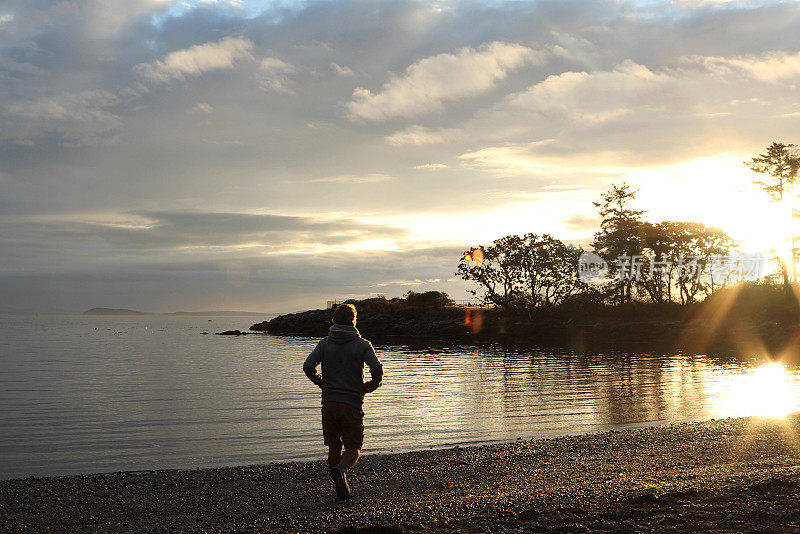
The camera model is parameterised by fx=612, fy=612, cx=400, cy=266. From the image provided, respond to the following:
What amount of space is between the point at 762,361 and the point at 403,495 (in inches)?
1697

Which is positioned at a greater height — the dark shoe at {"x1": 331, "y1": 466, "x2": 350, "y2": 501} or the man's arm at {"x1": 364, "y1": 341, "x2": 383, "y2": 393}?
the man's arm at {"x1": 364, "y1": 341, "x2": 383, "y2": 393}

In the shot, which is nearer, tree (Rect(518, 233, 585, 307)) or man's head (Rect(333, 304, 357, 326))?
man's head (Rect(333, 304, 357, 326))

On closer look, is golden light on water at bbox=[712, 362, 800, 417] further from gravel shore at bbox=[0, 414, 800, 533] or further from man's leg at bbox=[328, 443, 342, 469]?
man's leg at bbox=[328, 443, 342, 469]

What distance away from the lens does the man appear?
9.09 m

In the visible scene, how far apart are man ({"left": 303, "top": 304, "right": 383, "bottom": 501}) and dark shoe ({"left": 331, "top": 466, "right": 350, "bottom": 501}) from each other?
0.02 m

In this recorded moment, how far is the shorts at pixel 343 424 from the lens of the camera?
361 inches

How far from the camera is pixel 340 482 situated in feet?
30.8

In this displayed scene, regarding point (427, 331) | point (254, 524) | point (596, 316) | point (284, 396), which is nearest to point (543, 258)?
point (596, 316)

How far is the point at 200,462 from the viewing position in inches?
612

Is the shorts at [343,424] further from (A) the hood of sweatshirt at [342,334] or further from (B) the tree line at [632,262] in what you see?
(B) the tree line at [632,262]

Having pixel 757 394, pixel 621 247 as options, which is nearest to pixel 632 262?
pixel 621 247

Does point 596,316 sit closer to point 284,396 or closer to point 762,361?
point 762,361

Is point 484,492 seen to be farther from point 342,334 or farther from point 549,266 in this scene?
point 549,266

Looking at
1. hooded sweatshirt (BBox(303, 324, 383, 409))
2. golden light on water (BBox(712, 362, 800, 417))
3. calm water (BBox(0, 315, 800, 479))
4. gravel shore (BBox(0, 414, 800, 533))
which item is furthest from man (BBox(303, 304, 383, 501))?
golden light on water (BBox(712, 362, 800, 417))
